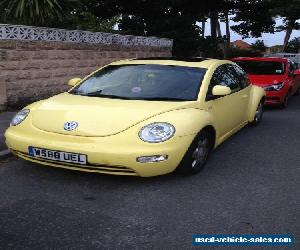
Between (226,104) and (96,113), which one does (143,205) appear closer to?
(96,113)

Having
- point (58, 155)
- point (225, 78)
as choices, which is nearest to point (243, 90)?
point (225, 78)

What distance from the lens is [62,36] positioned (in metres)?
9.75

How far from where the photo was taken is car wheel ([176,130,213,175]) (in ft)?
15.4

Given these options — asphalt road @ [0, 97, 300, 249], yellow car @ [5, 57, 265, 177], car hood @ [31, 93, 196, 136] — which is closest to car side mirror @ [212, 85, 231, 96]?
yellow car @ [5, 57, 265, 177]

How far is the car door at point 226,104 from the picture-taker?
5480 millimetres

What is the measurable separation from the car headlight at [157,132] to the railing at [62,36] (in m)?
5.06

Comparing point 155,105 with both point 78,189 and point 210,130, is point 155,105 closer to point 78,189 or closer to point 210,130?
point 210,130

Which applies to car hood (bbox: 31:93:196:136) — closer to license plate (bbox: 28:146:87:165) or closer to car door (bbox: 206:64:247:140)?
license plate (bbox: 28:146:87:165)

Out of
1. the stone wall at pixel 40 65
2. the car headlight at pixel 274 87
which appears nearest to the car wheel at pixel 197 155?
the stone wall at pixel 40 65

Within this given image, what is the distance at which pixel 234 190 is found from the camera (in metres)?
4.51

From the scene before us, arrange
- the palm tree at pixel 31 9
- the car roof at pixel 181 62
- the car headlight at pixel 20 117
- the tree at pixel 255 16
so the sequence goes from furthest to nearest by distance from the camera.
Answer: the tree at pixel 255 16, the palm tree at pixel 31 9, the car roof at pixel 181 62, the car headlight at pixel 20 117

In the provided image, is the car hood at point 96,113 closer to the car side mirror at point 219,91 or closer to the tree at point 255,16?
the car side mirror at point 219,91

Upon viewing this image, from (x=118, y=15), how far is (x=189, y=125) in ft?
46.1

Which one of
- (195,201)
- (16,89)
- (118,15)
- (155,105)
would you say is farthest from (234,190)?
(118,15)
